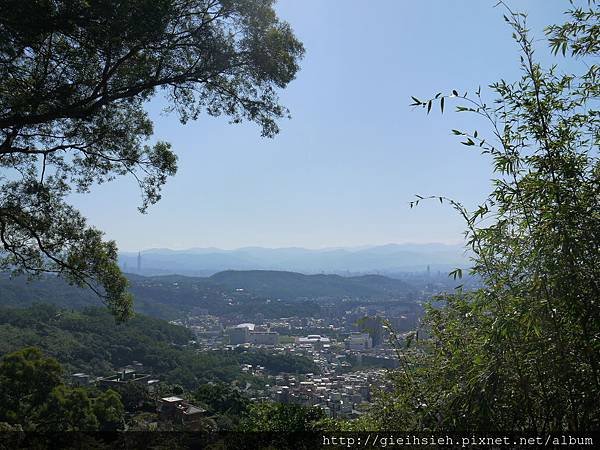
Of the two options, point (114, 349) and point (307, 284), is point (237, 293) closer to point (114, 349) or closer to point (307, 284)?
point (307, 284)

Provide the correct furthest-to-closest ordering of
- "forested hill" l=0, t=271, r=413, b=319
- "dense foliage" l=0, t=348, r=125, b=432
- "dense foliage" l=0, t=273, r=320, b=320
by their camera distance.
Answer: "dense foliage" l=0, t=273, r=320, b=320, "forested hill" l=0, t=271, r=413, b=319, "dense foliage" l=0, t=348, r=125, b=432

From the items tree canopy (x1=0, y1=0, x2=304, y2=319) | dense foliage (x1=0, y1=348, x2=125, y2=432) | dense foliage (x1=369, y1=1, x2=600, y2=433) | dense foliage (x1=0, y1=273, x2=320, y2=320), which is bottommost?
dense foliage (x1=0, y1=273, x2=320, y2=320)

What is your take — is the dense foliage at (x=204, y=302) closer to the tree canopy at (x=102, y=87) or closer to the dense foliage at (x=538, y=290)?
the tree canopy at (x=102, y=87)

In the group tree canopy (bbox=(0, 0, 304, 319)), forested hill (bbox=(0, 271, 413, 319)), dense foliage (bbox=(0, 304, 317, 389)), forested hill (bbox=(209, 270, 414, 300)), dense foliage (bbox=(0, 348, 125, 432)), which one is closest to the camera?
tree canopy (bbox=(0, 0, 304, 319))

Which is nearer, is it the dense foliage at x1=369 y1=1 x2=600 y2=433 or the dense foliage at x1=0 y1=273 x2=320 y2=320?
the dense foliage at x1=369 y1=1 x2=600 y2=433

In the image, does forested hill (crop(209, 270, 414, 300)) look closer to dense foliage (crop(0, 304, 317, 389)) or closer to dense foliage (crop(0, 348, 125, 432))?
dense foliage (crop(0, 304, 317, 389))

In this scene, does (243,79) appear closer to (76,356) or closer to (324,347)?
(76,356)

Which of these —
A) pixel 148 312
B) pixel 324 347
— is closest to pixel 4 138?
pixel 324 347

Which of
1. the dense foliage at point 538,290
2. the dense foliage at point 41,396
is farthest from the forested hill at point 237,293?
the dense foliage at point 538,290

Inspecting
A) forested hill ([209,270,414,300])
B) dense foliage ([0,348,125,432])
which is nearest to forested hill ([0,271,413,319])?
forested hill ([209,270,414,300])
